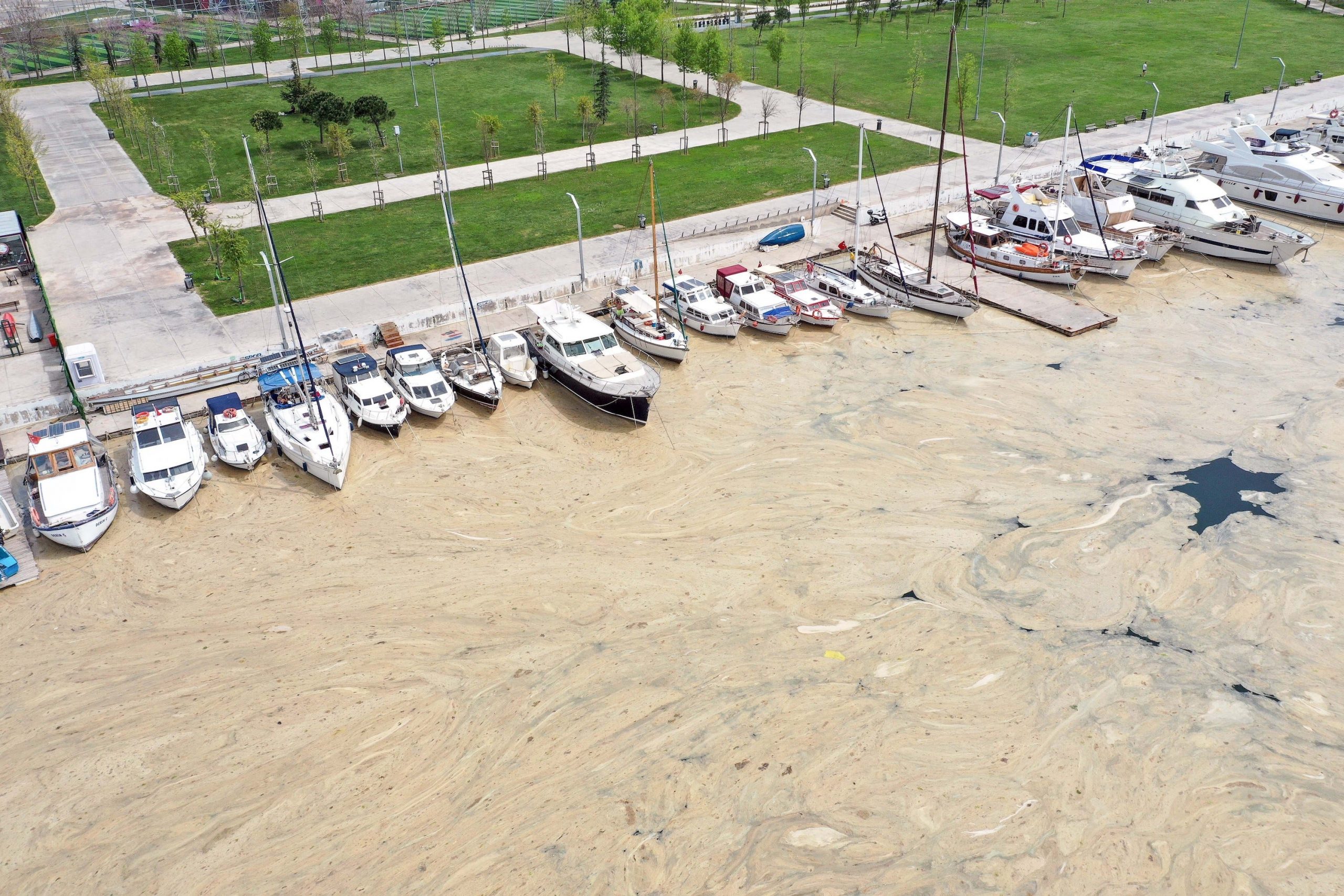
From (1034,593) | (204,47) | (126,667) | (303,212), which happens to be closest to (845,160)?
(303,212)

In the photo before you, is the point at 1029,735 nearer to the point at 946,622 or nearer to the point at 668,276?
the point at 946,622

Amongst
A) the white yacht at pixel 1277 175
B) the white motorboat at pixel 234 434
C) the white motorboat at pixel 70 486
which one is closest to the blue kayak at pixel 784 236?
the white yacht at pixel 1277 175

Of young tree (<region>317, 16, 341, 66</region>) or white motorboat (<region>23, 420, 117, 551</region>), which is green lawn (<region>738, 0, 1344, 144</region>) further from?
white motorboat (<region>23, 420, 117, 551</region>)

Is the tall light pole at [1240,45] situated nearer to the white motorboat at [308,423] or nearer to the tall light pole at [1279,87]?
the tall light pole at [1279,87]

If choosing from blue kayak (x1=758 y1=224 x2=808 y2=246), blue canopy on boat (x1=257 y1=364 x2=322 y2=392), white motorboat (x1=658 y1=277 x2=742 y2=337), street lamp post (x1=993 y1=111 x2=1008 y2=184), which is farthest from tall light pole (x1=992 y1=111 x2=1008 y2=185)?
blue canopy on boat (x1=257 y1=364 x2=322 y2=392)

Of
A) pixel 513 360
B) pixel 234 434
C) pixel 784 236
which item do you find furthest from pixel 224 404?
pixel 784 236
